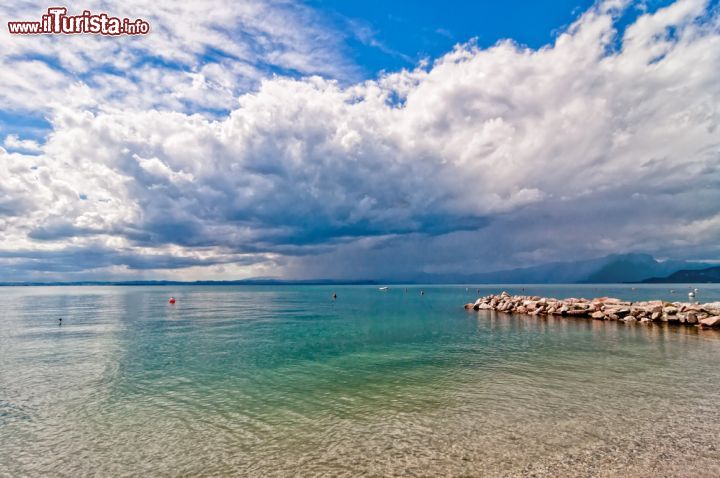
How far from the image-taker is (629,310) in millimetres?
54594

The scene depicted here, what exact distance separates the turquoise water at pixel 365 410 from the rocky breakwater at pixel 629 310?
14031 millimetres

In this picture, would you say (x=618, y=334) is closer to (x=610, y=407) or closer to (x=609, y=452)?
(x=610, y=407)

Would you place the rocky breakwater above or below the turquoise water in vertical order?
below

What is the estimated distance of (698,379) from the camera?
21.9 meters

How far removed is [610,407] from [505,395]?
4593mm

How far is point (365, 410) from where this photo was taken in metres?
17.5

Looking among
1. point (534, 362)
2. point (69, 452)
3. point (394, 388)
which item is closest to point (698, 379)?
point (534, 362)

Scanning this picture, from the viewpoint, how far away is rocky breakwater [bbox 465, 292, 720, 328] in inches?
1877

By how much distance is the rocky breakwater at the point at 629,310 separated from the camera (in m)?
47.7

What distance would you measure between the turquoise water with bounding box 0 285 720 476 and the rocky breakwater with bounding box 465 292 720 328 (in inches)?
552

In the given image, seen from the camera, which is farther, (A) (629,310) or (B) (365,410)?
(A) (629,310)

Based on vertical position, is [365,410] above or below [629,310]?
above

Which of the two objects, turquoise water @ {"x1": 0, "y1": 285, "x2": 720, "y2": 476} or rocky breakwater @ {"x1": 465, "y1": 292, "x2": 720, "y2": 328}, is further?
rocky breakwater @ {"x1": 465, "y1": 292, "x2": 720, "y2": 328}

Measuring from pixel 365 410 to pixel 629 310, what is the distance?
5423 centimetres
